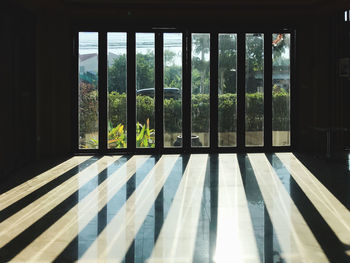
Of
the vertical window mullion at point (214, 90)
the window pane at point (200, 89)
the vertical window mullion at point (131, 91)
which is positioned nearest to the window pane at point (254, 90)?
the vertical window mullion at point (214, 90)

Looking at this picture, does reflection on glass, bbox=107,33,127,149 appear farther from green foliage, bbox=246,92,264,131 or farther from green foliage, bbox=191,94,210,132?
green foliage, bbox=246,92,264,131

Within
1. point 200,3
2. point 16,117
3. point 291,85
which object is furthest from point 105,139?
point 291,85

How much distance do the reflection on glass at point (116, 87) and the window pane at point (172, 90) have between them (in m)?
0.89

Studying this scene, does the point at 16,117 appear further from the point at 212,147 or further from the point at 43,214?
the point at 212,147

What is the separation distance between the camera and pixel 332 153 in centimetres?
→ 862

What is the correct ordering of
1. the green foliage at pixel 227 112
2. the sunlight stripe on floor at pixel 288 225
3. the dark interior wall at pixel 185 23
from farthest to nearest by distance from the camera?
the green foliage at pixel 227 112
the dark interior wall at pixel 185 23
the sunlight stripe on floor at pixel 288 225

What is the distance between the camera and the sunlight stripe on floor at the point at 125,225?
3.39 m

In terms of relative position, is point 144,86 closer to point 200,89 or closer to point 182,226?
point 200,89

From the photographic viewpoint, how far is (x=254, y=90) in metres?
9.20

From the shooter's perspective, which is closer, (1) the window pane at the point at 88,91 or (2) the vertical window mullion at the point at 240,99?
(1) the window pane at the point at 88,91

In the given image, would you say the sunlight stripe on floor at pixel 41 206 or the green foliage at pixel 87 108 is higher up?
the green foliage at pixel 87 108

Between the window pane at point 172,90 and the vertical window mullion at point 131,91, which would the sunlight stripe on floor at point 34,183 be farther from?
the window pane at point 172,90

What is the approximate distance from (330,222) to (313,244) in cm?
75

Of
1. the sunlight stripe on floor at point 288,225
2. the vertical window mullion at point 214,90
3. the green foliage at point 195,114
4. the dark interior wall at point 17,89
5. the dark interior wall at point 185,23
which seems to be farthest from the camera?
the vertical window mullion at point 214,90
